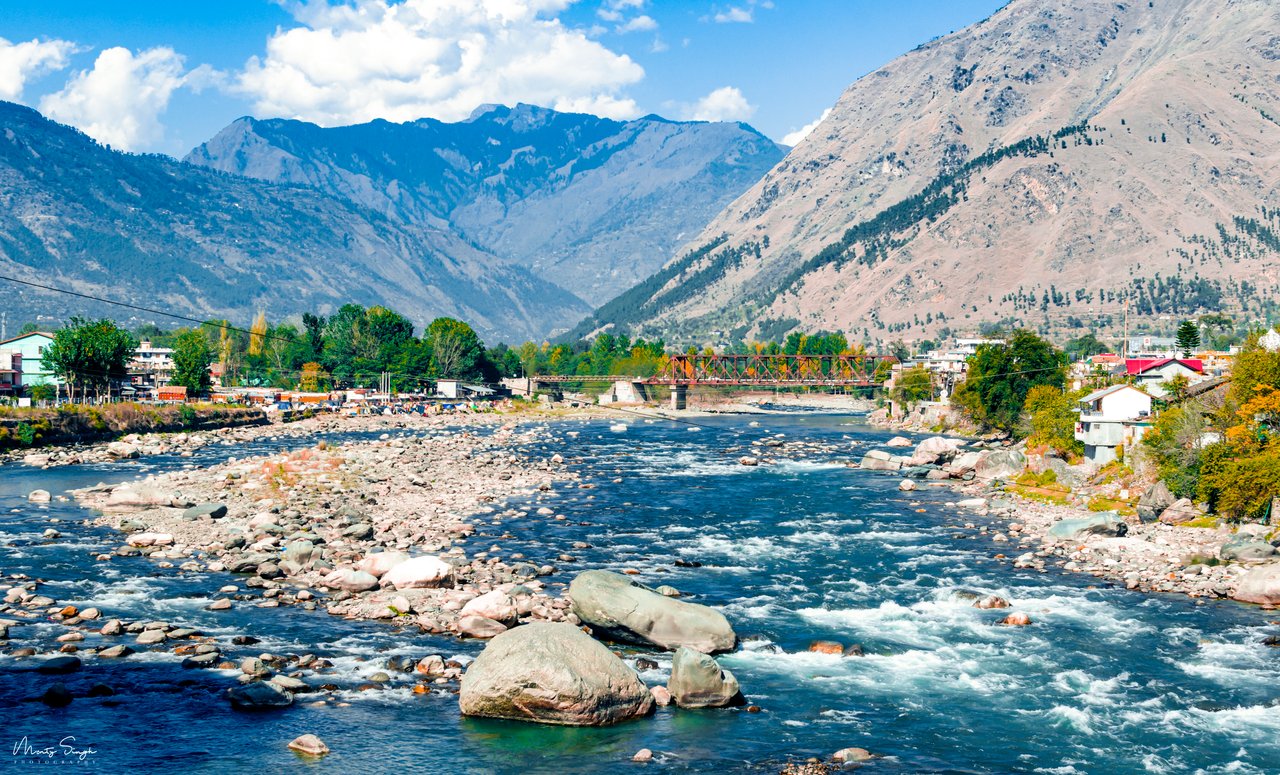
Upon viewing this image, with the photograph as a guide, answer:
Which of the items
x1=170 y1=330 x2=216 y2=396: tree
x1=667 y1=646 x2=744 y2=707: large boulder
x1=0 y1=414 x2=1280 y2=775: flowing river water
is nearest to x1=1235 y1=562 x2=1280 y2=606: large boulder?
x1=0 y1=414 x2=1280 y2=775: flowing river water

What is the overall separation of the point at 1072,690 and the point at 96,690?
32.9 meters

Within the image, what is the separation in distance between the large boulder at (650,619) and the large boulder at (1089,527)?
99.6 feet

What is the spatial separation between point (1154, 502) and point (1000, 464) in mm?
28252

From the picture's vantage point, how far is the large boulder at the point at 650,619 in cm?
4000

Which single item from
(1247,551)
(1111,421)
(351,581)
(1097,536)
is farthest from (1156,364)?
(351,581)

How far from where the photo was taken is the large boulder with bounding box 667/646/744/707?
3434cm

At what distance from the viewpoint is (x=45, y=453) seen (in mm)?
108875

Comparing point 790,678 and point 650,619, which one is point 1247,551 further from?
point 650,619

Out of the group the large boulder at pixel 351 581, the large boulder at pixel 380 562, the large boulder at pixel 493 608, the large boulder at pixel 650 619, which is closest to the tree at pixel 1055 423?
the large boulder at pixel 650 619

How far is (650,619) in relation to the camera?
40000mm

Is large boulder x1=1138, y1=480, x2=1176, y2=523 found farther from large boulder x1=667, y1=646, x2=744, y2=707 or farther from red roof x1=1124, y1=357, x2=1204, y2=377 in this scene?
red roof x1=1124, y1=357, x2=1204, y2=377

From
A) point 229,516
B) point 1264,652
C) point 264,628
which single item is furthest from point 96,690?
point 1264,652

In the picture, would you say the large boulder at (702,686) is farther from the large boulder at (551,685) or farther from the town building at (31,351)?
the town building at (31,351)

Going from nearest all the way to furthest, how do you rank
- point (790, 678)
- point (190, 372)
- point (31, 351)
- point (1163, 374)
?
point (790, 678)
point (1163, 374)
point (190, 372)
point (31, 351)
